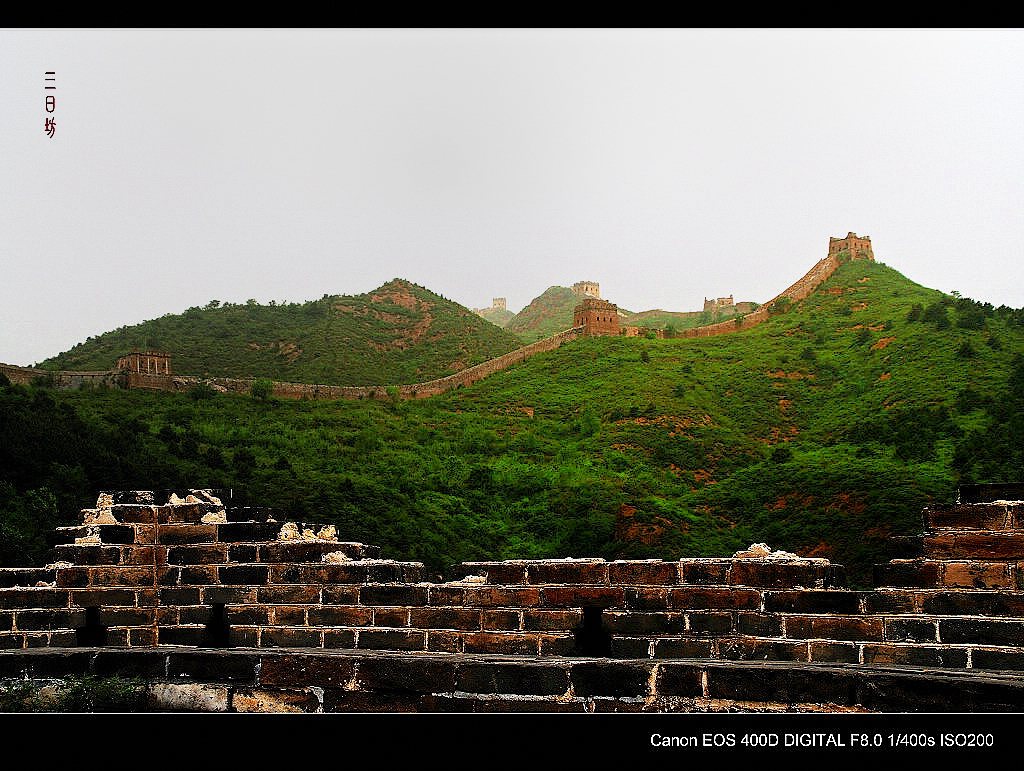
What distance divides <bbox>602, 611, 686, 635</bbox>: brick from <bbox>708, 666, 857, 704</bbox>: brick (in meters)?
0.67

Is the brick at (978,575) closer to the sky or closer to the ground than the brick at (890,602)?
closer to the sky

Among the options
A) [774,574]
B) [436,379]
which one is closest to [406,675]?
[774,574]

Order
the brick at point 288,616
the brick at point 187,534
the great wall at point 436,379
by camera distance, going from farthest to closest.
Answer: the great wall at point 436,379 < the brick at point 187,534 < the brick at point 288,616

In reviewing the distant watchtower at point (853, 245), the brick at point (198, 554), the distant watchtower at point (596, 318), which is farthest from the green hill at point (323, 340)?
the brick at point (198, 554)

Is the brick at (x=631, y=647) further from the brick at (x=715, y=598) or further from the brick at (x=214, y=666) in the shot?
the brick at (x=214, y=666)

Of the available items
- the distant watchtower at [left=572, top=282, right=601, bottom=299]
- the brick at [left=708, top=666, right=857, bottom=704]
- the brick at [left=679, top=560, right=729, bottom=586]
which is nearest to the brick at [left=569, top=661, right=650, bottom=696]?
the brick at [left=708, top=666, right=857, bottom=704]

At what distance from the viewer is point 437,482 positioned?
27.1 m

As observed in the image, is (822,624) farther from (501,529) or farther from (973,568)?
(501,529)

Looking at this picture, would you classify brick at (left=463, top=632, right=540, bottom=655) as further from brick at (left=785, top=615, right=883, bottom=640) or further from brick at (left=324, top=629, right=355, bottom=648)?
brick at (left=785, top=615, right=883, bottom=640)

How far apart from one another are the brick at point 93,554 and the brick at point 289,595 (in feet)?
3.38

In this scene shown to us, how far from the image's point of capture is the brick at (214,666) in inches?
204

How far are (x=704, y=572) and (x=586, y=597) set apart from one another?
2.44ft

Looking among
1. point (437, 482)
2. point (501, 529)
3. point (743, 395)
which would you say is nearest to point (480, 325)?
point (743, 395)

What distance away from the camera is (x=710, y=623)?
5.31 m
